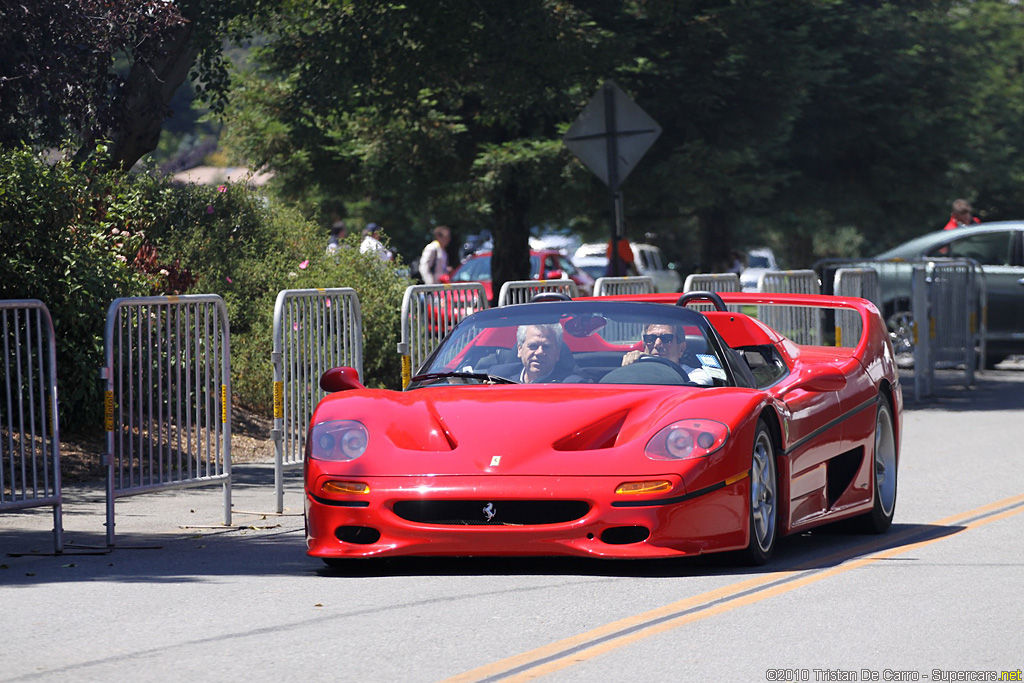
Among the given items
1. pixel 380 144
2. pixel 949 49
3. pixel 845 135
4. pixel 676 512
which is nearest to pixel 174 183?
pixel 380 144

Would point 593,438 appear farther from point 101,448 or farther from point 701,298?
point 101,448

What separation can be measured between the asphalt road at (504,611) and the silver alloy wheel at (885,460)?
23cm

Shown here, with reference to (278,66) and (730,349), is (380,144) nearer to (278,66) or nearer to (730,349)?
(278,66)

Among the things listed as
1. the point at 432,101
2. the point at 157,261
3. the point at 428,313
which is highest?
the point at 432,101

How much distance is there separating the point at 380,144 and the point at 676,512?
1686 centimetres

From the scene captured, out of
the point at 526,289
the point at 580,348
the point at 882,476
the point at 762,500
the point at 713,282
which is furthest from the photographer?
the point at 713,282

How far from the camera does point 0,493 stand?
338 inches

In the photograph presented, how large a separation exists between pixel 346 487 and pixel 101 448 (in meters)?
5.69

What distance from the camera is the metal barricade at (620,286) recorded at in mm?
15305

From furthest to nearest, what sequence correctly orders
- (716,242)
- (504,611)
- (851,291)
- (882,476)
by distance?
(716,242)
(851,291)
(882,476)
(504,611)

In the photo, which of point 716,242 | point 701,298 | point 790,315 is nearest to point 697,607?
point 701,298

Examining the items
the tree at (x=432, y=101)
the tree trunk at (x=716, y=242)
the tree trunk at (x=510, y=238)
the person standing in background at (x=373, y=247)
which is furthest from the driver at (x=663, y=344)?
the tree trunk at (x=716, y=242)

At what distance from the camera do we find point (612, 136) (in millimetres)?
16016

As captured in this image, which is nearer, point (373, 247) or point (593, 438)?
point (593, 438)
